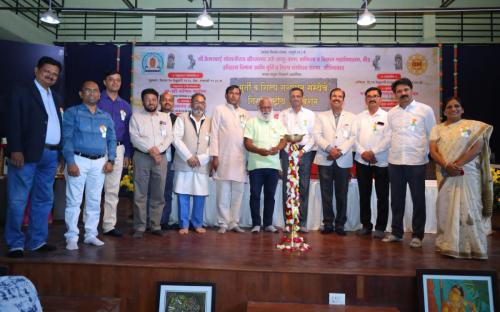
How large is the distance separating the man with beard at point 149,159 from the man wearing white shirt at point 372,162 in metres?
2.04

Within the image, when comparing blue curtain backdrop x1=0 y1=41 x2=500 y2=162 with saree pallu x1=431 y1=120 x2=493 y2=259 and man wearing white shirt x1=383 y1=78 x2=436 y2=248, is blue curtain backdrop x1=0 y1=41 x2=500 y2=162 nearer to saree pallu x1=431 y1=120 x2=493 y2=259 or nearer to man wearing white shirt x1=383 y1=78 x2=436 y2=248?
man wearing white shirt x1=383 y1=78 x2=436 y2=248

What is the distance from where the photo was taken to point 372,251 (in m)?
3.14

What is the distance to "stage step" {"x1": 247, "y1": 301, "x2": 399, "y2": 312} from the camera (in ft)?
7.47

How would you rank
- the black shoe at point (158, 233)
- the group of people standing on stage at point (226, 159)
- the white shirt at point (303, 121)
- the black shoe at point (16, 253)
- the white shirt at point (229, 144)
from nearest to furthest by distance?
the black shoe at point (16, 253)
the group of people standing on stage at point (226, 159)
the black shoe at point (158, 233)
the white shirt at point (229, 144)
the white shirt at point (303, 121)

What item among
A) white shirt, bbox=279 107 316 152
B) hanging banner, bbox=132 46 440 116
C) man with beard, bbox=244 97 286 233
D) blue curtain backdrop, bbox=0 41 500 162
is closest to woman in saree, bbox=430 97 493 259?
white shirt, bbox=279 107 316 152

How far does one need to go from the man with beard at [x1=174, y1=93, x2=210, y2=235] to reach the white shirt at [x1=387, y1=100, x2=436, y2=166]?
189 cm

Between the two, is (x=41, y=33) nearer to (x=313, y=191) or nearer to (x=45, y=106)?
(x=45, y=106)

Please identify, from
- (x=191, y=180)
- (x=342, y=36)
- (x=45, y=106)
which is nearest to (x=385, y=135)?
(x=191, y=180)

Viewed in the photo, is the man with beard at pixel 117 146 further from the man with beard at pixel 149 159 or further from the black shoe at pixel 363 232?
the black shoe at pixel 363 232

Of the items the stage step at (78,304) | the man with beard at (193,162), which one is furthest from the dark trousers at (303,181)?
the stage step at (78,304)

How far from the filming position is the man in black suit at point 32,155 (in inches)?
108

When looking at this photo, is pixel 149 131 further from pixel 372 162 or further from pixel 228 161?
pixel 372 162

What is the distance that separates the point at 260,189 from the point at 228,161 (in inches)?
17.7

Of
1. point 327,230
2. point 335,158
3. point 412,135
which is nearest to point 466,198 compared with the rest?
point 412,135
